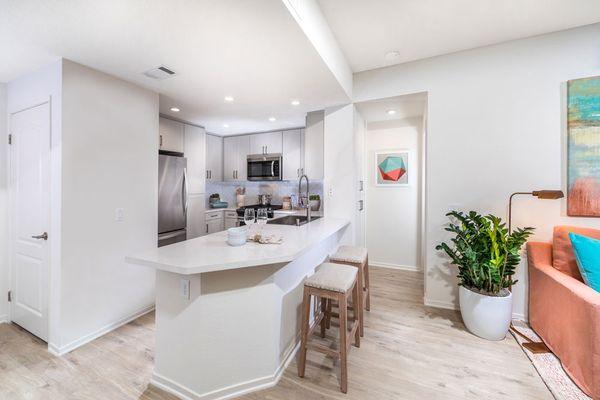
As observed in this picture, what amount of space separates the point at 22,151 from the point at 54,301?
1.43m

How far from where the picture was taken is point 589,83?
2.23 meters

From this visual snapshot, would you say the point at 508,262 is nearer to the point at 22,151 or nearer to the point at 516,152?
the point at 516,152

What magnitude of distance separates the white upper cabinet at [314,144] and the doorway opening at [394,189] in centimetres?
67

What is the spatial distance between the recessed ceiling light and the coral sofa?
7.31 feet

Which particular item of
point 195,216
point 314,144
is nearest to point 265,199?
point 195,216

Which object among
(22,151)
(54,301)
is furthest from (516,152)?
(22,151)

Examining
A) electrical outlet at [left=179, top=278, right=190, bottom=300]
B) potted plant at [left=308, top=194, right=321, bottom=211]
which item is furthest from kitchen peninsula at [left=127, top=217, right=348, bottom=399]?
potted plant at [left=308, top=194, right=321, bottom=211]

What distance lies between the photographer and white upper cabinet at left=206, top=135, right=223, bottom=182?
183 inches

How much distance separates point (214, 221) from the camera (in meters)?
4.59

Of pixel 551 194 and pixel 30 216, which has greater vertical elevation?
pixel 551 194

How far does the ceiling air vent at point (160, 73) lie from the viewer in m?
2.19

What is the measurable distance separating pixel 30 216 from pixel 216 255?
207 cm

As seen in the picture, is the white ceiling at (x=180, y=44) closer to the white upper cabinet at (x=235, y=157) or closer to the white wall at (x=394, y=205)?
the white wall at (x=394, y=205)

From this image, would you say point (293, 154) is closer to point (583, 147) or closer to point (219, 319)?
point (219, 319)
